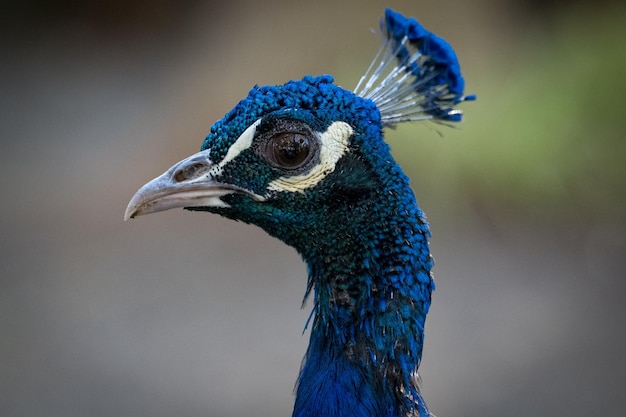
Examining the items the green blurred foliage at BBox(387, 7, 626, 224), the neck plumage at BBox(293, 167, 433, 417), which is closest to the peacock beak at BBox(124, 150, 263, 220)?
the neck plumage at BBox(293, 167, 433, 417)

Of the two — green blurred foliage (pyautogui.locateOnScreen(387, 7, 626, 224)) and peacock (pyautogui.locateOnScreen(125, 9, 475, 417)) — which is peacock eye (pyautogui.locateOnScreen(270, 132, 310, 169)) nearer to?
peacock (pyautogui.locateOnScreen(125, 9, 475, 417))

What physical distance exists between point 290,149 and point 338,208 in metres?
0.14

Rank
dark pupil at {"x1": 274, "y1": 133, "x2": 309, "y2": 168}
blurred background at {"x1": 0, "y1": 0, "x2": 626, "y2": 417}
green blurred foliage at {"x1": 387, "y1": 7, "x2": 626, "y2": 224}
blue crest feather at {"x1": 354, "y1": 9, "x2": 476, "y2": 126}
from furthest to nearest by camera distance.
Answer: green blurred foliage at {"x1": 387, "y1": 7, "x2": 626, "y2": 224} → blurred background at {"x1": 0, "y1": 0, "x2": 626, "y2": 417} → blue crest feather at {"x1": 354, "y1": 9, "x2": 476, "y2": 126} → dark pupil at {"x1": 274, "y1": 133, "x2": 309, "y2": 168}

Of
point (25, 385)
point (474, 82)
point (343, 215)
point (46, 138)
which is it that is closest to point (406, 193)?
point (343, 215)

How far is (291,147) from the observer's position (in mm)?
1289

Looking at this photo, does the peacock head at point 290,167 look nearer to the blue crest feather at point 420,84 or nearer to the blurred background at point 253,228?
the blue crest feather at point 420,84

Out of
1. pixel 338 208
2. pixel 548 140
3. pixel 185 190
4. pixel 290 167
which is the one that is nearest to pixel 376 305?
pixel 338 208

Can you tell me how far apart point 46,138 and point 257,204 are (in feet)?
13.8

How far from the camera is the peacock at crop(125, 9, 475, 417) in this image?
1.29 metres

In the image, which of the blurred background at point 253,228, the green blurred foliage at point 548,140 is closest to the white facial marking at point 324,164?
the blurred background at point 253,228

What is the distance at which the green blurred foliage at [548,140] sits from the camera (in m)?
4.03

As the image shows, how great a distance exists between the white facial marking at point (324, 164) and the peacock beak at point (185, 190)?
6cm

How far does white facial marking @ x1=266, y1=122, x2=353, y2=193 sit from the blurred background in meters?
1.88

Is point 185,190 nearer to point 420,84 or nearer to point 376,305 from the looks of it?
point 376,305
